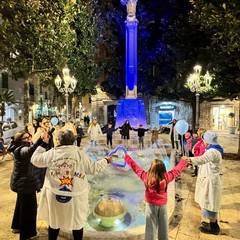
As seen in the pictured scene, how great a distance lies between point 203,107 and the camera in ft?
85.4

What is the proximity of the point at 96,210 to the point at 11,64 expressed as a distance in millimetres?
7846

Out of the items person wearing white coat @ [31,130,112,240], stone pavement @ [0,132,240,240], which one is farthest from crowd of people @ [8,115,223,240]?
stone pavement @ [0,132,240,240]

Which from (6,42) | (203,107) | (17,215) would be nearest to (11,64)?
(6,42)

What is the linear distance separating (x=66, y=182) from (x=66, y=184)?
25 mm

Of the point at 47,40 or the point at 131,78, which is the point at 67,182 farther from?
the point at 131,78

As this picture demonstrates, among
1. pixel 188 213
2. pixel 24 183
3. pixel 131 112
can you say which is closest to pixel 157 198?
pixel 24 183

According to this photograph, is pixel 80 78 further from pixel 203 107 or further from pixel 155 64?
pixel 203 107

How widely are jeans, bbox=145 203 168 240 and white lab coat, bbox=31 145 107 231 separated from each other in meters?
0.86

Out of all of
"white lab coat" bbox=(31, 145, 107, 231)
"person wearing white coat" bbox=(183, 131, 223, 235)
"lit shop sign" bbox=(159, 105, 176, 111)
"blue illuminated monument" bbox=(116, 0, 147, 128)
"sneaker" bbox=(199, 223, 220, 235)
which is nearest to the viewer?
"white lab coat" bbox=(31, 145, 107, 231)

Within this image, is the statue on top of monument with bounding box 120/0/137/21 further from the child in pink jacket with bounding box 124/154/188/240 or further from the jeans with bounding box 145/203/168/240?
the jeans with bounding box 145/203/168/240

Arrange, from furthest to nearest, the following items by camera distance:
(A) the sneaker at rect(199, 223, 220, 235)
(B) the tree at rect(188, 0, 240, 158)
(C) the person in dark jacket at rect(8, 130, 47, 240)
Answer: (B) the tree at rect(188, 0, 240, 158) < (A) the sneaker at rect(199, 223, 220, 235) < (C) the person in dark jacket at rect(8, 130, 47, 240)

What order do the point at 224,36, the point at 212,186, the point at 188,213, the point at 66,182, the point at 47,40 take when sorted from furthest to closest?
the point at 47,40 → the point at 224,36 → the point at 188,213 → the point at 212,186 → the point at 66,182

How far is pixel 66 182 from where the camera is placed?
2949 millimetres

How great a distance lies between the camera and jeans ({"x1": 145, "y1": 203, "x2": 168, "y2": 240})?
3.24m
